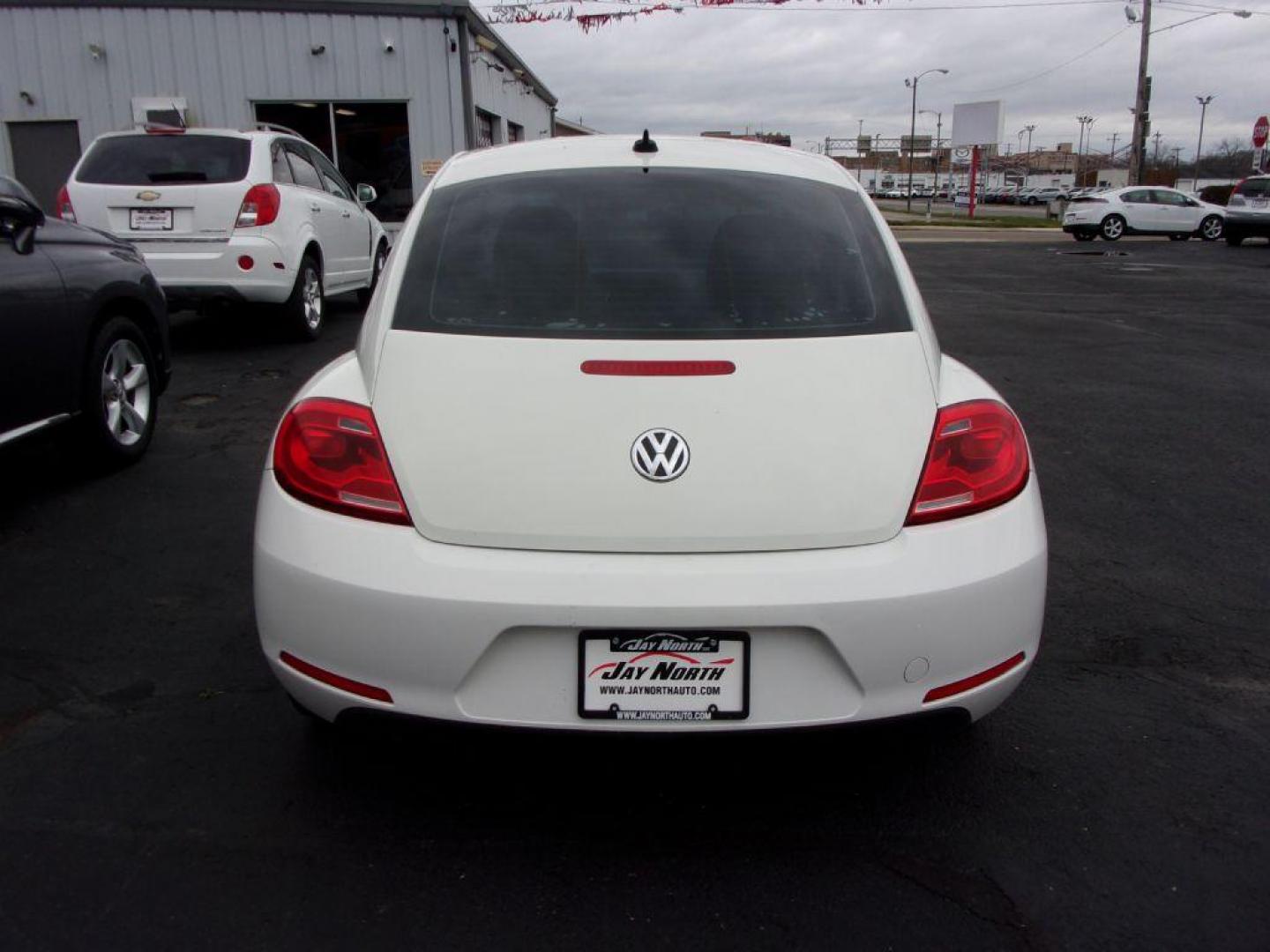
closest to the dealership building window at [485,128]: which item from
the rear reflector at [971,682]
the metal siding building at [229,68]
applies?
the metal siding building at [229,68]

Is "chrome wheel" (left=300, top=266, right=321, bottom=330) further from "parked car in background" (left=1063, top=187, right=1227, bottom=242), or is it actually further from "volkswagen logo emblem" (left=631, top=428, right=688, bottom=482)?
"parked car in background" (left=1063, top=187, right=1227, bottom=242)

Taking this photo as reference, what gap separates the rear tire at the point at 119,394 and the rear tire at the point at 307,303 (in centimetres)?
327

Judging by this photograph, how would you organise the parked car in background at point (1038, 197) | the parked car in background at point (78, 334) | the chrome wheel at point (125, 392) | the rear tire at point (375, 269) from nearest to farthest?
the parked car in background at point (78, 334) → the chrome wheel at point (125, 392) → the rear tire at point (375, 269) → the parked car in background at point (1038, 197)

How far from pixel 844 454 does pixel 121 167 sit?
25.9 feet

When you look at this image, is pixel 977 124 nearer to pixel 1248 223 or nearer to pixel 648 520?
pixel 1248 223

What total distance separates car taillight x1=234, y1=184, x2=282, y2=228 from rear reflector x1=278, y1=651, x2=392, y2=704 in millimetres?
6779

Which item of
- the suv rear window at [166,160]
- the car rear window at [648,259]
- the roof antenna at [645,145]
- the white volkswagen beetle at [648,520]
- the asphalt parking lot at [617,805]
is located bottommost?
the asphalt parking lot at [617,805]

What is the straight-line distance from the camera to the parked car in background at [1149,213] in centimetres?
2944

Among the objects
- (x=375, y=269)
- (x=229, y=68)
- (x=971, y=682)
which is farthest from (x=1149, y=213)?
(x=971, y=682)

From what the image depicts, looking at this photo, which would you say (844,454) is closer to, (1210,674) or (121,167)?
(1210,674)

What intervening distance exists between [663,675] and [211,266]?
7.21m

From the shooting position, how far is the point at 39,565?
416 centimetres

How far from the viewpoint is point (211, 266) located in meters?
8.30

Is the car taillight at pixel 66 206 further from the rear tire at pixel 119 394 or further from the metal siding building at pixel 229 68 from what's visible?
the metal siding building at pixel 229 68
